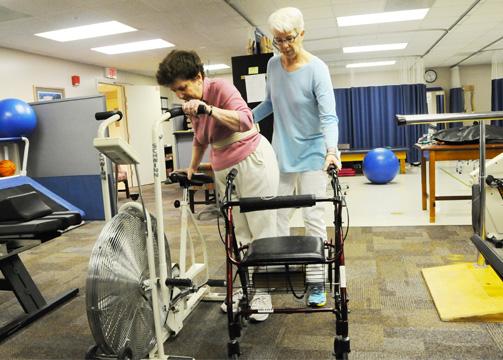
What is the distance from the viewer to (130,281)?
5.83 feet

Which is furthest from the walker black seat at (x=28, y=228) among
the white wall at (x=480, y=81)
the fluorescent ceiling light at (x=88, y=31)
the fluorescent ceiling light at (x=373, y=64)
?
the white wall at (x=480, y=81)

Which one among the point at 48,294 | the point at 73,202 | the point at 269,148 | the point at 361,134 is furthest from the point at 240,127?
the point at 361,134

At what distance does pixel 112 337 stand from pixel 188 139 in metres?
6.39

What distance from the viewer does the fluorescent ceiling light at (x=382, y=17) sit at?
6828mm

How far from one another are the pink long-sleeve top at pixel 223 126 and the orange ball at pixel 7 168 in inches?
165

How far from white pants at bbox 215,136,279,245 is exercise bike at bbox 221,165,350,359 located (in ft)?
0.65

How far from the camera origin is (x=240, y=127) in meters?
1.92

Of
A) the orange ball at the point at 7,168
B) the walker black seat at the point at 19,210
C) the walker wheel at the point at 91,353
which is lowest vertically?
the walker wheel at the point at 91,353

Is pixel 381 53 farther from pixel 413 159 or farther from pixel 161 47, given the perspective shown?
pixel 161 47

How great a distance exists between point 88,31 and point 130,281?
18.7 feet

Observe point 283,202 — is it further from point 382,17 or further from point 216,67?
point 216,67

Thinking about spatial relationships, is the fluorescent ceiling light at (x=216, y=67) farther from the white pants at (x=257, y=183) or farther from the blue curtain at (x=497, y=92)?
the white pants at (x=257, y=183)

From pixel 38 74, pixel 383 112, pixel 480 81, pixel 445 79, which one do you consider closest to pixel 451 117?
pixel 38 74

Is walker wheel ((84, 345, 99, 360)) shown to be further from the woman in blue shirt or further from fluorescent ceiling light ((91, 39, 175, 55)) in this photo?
fluorescent ceiling light ((91, 39, 175, 55))
